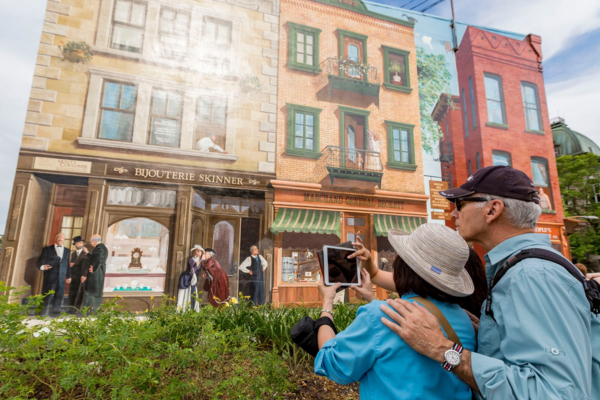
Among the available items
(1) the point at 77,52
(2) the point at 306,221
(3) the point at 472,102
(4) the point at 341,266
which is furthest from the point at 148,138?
(3) the point at 472,102

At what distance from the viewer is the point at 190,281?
595 cm

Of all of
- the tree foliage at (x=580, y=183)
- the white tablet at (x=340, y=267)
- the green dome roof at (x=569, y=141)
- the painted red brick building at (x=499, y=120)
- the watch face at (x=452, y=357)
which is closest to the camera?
the watch face at (x=452, y=357)

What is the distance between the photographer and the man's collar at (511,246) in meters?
1.42

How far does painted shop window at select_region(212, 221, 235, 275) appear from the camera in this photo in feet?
20.6

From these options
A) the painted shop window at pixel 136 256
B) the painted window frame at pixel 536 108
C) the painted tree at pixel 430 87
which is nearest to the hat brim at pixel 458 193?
the painted shop window at pixel 136 256

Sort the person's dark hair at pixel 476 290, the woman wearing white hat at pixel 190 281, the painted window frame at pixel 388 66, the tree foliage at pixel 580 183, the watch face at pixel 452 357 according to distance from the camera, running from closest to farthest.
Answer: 1. the watch face at pixel 452 357
2. the person's dark hair at pixel 476 290
3. the woman wearing white hat at pixel 190 281
4. the painted window frame at pixel 388 66
5. the tree foliage at pixel 580 183

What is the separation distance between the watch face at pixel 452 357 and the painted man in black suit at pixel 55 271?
6.28 meters

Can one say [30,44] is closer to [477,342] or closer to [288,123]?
[288,123]

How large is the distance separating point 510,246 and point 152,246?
19.1 ft

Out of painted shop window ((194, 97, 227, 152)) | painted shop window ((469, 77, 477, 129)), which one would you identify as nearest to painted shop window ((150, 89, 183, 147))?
painted shop window ((194, 97, 227, 152))

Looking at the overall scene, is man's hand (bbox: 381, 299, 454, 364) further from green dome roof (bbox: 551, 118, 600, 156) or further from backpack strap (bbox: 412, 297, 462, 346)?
green dome roof (bbox: 551, 118, 600, 156)

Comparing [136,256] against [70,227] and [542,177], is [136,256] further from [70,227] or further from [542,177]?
[542,177]

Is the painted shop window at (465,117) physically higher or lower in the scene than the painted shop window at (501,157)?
higher

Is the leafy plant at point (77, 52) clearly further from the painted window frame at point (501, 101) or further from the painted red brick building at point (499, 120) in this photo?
the painted window frame at point (501, 101)
